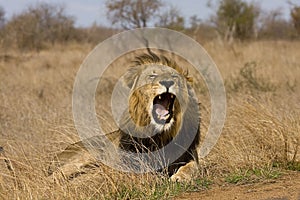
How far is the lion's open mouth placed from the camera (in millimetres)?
4492

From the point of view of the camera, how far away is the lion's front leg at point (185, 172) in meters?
4.38

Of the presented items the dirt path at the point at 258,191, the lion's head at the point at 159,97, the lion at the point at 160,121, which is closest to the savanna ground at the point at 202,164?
the dirt path at the point at 258,191

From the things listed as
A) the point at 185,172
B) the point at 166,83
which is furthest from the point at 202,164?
the point at 166,83

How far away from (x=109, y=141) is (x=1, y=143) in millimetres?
1533

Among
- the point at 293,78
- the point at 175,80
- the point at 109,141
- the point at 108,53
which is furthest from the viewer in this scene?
the point at 108,53

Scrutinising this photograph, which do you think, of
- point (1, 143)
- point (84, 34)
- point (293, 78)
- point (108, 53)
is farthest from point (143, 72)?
point (84, 34)

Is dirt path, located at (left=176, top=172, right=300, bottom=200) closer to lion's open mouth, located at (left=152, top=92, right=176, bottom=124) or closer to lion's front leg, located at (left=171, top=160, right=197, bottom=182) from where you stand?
lion's front leg, located at (left=171, top=160, right=197, bottom=182)

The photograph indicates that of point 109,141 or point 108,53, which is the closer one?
point 109,141

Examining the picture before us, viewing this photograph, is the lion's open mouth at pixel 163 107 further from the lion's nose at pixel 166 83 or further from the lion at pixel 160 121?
the lion's nose at pixel 166 83

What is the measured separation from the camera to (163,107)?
14.8 ft

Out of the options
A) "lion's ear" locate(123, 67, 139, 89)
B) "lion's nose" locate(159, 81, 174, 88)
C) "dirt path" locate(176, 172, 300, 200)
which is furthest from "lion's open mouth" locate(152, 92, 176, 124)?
"dirt path" locate(176, 172, 300, 200)

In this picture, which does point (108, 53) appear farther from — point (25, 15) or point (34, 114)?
point (25, 15)

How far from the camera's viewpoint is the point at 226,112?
22.1ft

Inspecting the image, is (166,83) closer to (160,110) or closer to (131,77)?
(160,110)
